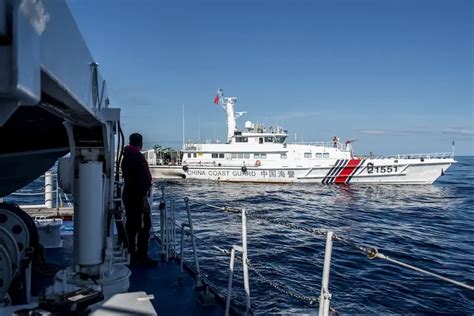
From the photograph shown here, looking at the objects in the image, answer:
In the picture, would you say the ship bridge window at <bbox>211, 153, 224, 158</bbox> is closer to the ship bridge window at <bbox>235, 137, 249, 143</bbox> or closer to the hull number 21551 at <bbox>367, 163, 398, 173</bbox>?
the ship bridge window at <bbox>235, 137, 249, 143</bbox>

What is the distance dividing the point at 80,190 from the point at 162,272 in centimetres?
231

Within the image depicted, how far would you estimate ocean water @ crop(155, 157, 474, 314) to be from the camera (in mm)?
7133

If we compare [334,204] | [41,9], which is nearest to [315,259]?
[41,9]

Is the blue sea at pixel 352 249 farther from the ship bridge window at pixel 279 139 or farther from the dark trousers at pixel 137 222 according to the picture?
the ship bridge window at pixel 279 139

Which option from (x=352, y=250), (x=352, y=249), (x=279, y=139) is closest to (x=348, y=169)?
(x=279, y=139)

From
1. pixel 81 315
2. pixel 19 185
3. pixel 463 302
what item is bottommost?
pixel 463 302

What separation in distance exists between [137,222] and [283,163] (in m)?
29.0

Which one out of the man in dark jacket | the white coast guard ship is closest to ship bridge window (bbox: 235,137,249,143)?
the white coast guard ship

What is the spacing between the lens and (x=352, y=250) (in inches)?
429

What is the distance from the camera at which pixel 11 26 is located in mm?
900

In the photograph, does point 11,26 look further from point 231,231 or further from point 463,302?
point 231,231

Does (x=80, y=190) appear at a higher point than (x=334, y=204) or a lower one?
higher

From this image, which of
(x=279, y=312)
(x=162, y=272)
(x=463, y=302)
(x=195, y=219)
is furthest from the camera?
(x=195, y=219)

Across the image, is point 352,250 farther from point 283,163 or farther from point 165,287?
point 283,163
